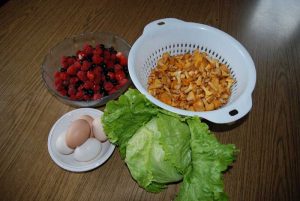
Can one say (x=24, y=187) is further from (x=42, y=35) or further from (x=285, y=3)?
(x=285, y=3)

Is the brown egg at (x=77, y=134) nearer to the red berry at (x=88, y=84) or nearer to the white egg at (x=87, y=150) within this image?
the white egg at (x=87, y=150)

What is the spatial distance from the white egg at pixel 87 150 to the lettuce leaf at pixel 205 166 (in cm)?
28

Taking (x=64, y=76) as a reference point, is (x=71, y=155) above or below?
below

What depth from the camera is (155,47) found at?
0.97 m

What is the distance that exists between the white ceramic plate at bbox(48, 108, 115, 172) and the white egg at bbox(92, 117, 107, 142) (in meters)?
0.03

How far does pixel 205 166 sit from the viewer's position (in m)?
0.69

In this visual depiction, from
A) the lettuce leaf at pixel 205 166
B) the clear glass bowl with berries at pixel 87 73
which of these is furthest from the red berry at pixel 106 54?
the lettuce leaf at pixel 205 166

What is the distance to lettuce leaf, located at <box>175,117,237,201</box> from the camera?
682 mm

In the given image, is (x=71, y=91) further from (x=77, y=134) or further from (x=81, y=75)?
(x=77, y=134)

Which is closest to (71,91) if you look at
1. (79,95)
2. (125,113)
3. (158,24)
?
(79,95)

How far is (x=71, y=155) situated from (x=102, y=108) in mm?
219

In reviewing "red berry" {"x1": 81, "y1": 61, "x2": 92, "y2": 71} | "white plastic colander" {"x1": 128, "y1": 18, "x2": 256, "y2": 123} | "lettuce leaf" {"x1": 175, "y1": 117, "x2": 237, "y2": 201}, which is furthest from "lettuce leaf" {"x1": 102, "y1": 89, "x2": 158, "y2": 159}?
"red berry" {"x1": 81, "y1": 61, "x2": 92, "y2": 71}

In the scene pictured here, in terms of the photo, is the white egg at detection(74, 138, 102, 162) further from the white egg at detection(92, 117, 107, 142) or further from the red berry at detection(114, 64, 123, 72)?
the red berry at detection(114, 64, 123, 72)

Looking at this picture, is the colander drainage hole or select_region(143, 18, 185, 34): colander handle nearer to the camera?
the colander drainage hole
